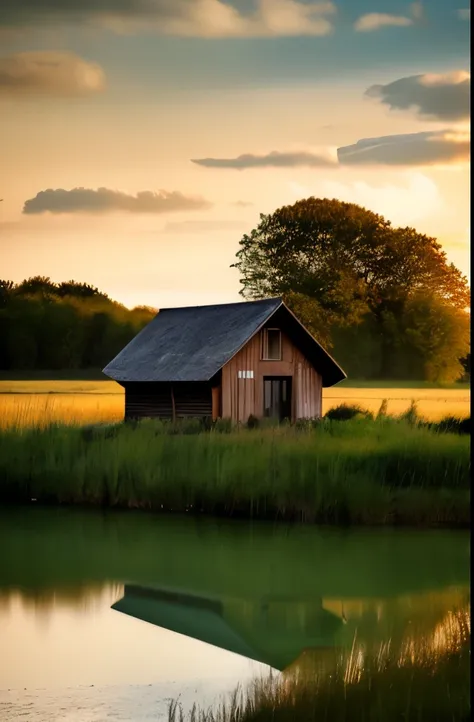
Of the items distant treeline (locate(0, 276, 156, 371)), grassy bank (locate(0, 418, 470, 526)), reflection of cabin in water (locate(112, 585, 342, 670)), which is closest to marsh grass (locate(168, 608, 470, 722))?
reflection of cabin in water (locate(112, 585, 342, 670))

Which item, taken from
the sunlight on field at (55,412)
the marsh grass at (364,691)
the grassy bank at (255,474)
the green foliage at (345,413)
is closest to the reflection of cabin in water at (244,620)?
the marsh grass at (364,691)

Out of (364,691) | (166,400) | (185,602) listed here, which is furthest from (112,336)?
(364,691)

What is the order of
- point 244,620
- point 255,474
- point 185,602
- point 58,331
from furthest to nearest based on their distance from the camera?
point 58,331 < point 255,474 < point 185,602 < point 244,620

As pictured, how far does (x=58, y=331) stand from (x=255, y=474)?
3784cm

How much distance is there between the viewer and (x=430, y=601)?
13125mm

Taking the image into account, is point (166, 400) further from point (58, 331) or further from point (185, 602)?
point (58, 331)

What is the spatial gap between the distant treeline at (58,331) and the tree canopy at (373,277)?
32.2 ft

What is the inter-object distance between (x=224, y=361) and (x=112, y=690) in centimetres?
1916

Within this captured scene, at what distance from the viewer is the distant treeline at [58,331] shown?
55562mm

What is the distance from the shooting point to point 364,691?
344 inches

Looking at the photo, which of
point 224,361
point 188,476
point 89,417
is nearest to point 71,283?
point 89,417

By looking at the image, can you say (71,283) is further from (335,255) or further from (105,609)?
(105,609)

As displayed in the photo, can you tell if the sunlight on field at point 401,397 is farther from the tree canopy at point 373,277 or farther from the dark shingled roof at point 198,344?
the dark shingled roof at point 198,344

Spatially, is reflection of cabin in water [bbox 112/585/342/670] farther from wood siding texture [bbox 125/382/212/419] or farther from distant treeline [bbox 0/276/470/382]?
distant treeline [bbox 0/276/470/382]
